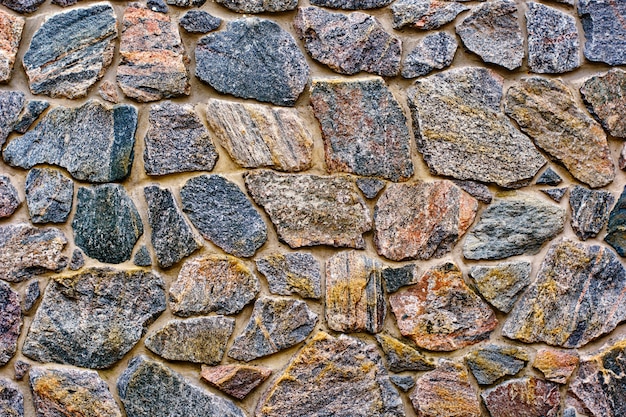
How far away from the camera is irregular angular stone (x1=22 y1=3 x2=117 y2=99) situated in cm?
183

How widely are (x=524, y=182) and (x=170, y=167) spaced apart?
43.4 inches

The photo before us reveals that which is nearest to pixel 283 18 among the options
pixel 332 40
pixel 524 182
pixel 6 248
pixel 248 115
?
pixel 332 40

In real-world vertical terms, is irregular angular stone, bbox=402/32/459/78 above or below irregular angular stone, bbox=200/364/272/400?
above

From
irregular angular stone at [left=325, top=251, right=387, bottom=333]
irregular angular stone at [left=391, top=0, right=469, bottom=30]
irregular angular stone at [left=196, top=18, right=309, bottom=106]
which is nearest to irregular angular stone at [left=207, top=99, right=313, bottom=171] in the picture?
irregular angular stone at [left=196, top=18, right=309, bottom=106]

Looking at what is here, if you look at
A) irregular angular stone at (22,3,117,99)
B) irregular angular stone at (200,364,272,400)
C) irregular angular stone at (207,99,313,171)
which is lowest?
irregular angular stone at (200,364,272,400)

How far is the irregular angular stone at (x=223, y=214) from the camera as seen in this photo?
1.85 metres

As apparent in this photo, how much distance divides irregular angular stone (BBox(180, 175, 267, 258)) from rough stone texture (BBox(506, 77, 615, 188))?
90cm

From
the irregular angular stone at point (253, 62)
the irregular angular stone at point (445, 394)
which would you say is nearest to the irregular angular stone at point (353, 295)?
the irregular angular stone at point (445, 394)

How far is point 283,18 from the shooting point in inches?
76.6

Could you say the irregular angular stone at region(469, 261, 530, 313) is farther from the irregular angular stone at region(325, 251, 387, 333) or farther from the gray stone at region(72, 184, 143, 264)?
the gray stone at region(72, 184, 143, 264)

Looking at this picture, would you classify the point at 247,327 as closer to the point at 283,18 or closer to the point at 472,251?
the point at 472,251

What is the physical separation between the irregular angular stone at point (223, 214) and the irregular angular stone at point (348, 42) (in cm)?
50

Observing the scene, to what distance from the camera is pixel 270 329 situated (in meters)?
1.86

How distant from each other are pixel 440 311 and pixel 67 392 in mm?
1120
